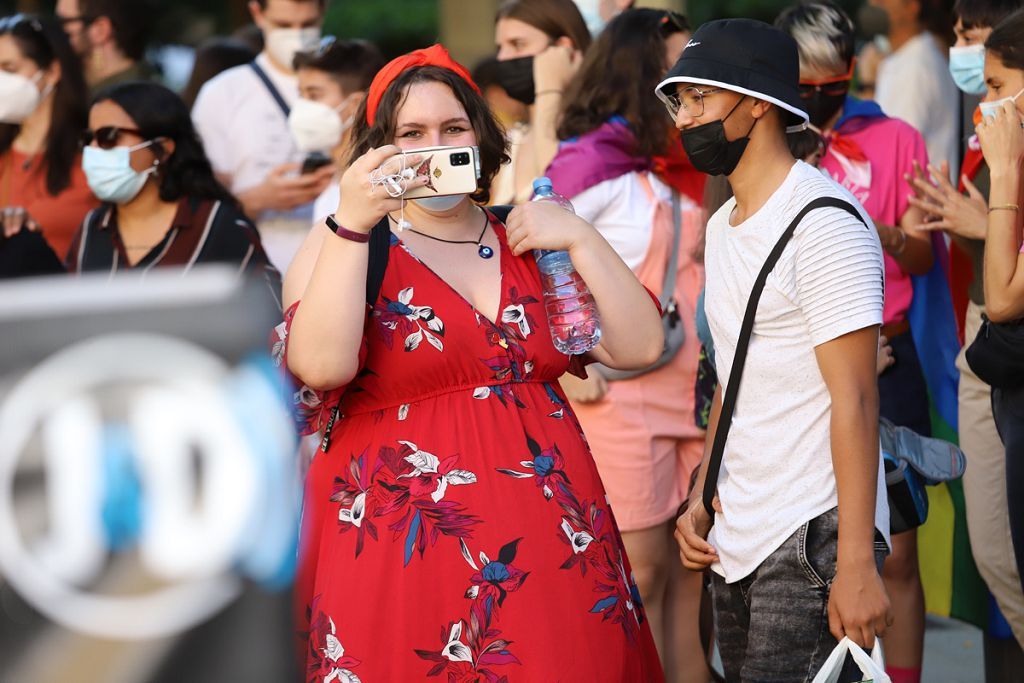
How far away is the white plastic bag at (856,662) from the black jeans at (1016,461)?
108 centimetres

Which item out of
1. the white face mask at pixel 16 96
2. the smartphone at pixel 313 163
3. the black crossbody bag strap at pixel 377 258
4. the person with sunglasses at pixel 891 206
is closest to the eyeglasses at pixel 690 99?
the black crossbody bag strap at pixel 377 258

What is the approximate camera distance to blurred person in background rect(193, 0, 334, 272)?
6.11m

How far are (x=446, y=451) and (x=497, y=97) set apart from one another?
197 inches

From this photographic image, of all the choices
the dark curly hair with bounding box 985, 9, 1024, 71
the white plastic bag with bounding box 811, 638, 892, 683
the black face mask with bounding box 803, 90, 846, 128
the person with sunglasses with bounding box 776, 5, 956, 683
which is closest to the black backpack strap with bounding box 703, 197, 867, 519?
the white plastic bag with bounding box 811, 638, 892, 683

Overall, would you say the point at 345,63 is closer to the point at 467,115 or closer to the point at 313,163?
the point at 313,163

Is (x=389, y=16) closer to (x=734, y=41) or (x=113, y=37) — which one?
(x=113, y=37)

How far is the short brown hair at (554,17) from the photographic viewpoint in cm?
558

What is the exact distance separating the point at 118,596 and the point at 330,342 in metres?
1.33

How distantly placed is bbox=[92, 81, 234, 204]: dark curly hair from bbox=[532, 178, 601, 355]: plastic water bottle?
8.54 feet

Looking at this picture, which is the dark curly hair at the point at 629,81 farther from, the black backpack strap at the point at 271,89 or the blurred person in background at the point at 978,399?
the black backpack strap at the point at 271,89

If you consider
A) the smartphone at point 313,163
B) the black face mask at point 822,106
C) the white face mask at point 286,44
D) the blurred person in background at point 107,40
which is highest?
the black face mask at point 822,106

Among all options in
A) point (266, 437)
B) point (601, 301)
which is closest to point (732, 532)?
point (601, 301)

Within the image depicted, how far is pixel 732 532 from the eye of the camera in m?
3.21

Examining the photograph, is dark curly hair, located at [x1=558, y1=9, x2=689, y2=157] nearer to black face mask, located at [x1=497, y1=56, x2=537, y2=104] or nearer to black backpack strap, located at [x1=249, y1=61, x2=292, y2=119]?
black face mask, located at [x1=497, y1=56, x2=537, y2=104]
